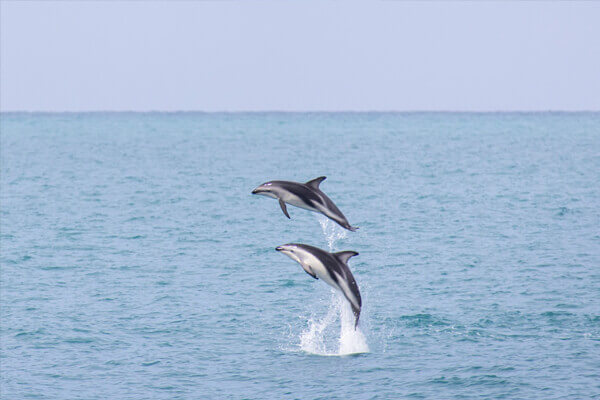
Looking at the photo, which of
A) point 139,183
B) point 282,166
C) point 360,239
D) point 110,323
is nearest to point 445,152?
point 282,166

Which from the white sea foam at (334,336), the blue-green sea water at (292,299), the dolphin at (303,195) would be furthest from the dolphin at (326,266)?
the white sea foam at (334,336)

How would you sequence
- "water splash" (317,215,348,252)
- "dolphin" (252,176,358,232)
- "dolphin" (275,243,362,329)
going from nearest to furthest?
"dolphin" (252,176,358,232), "dolphin" (275,243,362,329), "water splash" (317,215,348,252)

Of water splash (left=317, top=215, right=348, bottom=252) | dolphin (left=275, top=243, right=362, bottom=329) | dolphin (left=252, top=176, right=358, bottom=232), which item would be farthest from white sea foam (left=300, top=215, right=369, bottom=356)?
water splash (left=317, top=215, right=348, bottom=252)

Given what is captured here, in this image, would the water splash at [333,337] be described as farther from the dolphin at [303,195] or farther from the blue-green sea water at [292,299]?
the dolphin at [303,195]

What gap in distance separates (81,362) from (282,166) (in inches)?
4182

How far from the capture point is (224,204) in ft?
288

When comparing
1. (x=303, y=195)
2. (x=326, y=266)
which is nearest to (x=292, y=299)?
(x=326, y=266)

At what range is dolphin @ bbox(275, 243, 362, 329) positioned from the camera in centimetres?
1862

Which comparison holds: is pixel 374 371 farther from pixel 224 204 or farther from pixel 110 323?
pixel 224 204

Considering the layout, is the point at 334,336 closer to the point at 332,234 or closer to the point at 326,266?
the point at 326,266

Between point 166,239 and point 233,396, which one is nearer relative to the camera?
point 233,396

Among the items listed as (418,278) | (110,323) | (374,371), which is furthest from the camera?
(418,278)

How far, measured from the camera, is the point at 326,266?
18.8 metres

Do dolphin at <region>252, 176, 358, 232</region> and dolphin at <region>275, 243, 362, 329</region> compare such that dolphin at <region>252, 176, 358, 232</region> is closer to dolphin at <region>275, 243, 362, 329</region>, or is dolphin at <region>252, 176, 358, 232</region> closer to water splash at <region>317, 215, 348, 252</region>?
dolphin at <region>275, 243, 362, 329</region>
